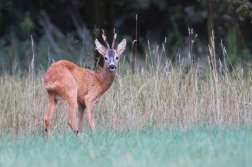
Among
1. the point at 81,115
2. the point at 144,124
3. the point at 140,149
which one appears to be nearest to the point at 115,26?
the point at 81,115

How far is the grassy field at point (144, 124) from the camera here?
7906 millimetres

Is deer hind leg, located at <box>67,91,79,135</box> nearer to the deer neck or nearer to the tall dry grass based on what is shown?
the tall dry grass

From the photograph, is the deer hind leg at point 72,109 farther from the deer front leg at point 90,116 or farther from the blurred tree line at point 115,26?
the blurred tree line at point 115,26

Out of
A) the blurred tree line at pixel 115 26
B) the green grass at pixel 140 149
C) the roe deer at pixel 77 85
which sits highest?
the blurred tree line at pixel 115 26

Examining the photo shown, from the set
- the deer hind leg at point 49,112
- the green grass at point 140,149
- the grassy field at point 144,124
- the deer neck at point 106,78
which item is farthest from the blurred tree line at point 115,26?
the green grass at point 140,149

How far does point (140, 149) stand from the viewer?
8281 mm

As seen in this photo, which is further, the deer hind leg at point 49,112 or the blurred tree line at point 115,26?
Result: the blurred tree line at point 115,26

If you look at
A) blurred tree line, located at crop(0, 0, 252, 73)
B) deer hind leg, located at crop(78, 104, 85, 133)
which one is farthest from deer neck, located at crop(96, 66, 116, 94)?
blurred tree line, located at crop(0, 0, 252, 73)

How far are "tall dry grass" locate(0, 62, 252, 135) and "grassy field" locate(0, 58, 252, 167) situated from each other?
1cm

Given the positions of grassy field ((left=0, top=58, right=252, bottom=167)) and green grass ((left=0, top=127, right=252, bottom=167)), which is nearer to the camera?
green grass ((left=0, top=127, right=252, bottom=167))

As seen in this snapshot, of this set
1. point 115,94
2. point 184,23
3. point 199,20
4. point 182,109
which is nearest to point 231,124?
point 182,109

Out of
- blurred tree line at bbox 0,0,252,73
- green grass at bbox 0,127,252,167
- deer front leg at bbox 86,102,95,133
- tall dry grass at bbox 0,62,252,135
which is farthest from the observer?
blurred tree line at bbox 0,0,252,73

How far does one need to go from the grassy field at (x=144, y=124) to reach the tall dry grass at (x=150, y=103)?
15mm

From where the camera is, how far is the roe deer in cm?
1073
